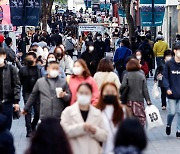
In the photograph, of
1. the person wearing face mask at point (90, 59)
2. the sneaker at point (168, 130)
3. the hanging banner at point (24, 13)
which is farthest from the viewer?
the hanging banner at point (24, 13)

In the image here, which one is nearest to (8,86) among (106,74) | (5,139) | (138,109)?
(106,74)

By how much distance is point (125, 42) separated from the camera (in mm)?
23812

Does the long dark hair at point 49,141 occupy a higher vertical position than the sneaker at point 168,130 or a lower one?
higher

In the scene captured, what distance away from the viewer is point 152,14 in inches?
1047

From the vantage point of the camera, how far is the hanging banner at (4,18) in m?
27.6

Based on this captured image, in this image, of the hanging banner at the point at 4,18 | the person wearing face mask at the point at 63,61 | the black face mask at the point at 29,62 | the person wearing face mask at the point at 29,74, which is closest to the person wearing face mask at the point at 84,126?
the person wearing face mask at the point at 29,74

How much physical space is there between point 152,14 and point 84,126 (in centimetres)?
1755

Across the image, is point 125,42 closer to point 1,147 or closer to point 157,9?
point 157,9

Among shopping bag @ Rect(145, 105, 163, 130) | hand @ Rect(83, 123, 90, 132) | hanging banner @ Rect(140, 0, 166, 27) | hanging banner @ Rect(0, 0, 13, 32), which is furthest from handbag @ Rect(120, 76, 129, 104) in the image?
hanging banner @ Rect(0, 0, 13, 32)

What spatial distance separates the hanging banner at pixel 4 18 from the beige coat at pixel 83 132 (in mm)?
17836

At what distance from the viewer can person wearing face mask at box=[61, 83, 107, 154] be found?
9.39 m

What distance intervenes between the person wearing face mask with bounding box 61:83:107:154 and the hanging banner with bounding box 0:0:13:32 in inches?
700

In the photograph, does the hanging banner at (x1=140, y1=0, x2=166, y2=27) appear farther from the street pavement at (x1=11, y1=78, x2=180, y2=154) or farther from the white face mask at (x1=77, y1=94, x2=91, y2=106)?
the white face mask at (x1=77, y1=94, x2=91, y2=106)

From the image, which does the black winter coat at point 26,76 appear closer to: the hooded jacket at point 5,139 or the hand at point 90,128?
the hand at point 90,128
